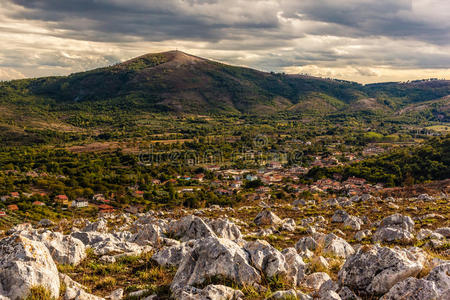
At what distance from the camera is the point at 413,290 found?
19.6 feet

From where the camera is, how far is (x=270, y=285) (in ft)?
26.5

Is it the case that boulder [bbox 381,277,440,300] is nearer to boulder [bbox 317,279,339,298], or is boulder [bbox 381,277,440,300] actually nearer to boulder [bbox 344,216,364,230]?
boulder [bbox 317,279,339,298]

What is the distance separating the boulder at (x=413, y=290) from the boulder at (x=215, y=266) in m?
Answer: 3.24

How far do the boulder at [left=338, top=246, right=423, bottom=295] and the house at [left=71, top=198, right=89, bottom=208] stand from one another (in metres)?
68.3

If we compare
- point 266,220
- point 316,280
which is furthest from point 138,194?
point 316,280

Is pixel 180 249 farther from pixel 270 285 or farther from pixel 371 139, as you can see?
pixel 371 139

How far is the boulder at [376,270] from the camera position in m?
6.82

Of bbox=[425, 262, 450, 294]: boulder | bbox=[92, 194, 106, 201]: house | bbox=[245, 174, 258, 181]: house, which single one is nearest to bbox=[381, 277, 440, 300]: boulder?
bbox=[425, 262, 450, 294]: boulder

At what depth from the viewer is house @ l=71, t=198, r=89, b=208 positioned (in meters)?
65.5

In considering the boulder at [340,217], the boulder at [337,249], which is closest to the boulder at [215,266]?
the boulder at [337,249]

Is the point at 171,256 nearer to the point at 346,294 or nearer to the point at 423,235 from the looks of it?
the point at 346,294

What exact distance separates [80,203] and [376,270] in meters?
71.2

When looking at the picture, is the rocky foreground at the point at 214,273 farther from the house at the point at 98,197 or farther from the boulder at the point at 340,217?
the house at the point at 98,197

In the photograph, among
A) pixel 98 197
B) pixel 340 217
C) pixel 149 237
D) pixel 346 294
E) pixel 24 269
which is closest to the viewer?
pixel 346 294
